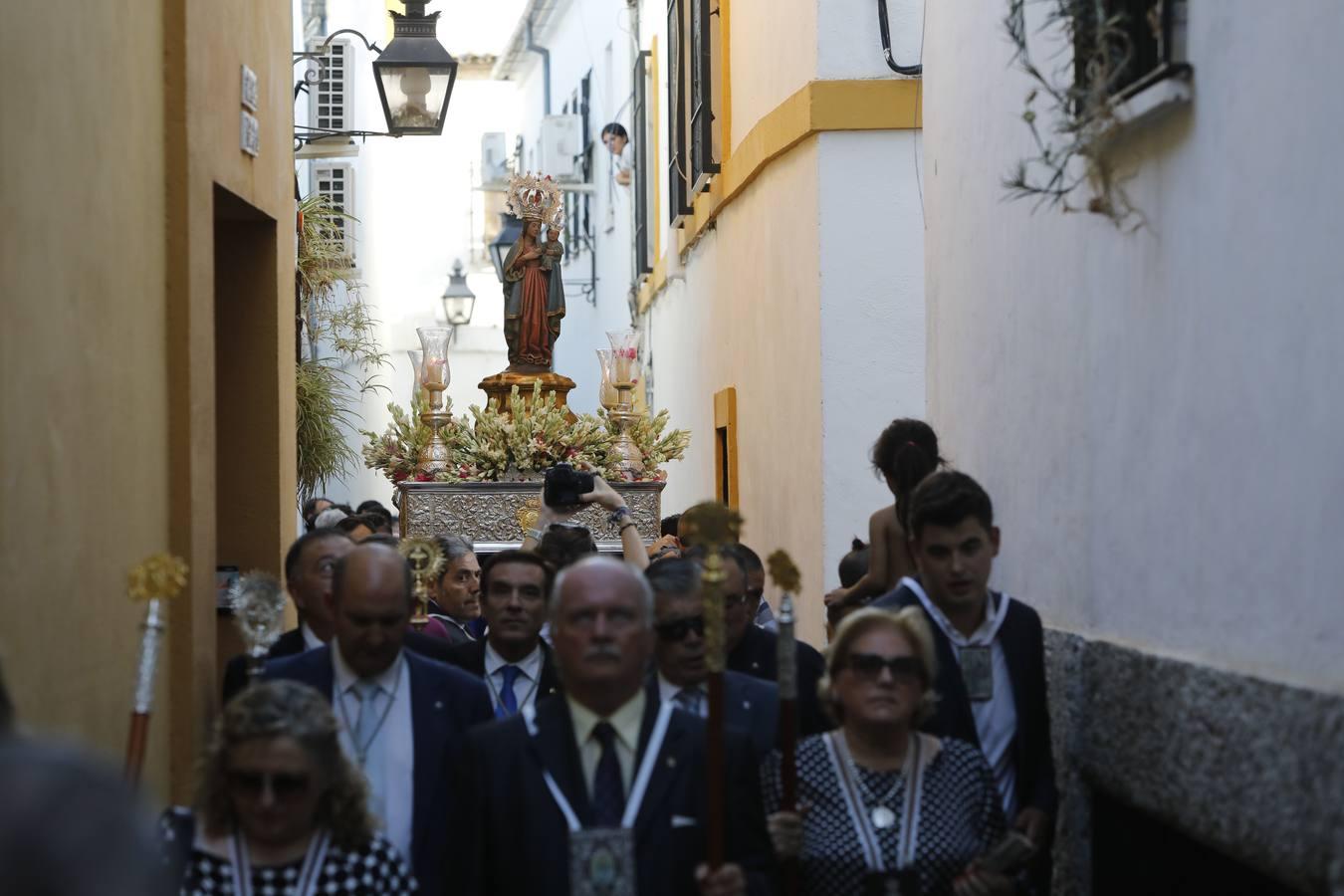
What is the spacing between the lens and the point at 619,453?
14.2 metres

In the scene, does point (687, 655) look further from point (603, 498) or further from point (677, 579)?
point (603, 498)

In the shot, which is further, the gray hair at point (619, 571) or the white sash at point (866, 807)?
the white sash at point (866, 807)

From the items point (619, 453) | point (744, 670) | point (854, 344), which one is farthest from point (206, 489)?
point (619, 453)

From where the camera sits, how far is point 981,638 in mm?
5258

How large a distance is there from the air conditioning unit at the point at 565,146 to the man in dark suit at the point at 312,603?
22606mm

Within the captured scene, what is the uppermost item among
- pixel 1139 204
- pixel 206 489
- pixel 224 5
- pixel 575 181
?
pixel 575 181

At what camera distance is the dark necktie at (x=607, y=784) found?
3951mm

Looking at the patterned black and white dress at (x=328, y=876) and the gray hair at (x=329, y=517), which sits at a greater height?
the gray hair at (x=329, y=517)

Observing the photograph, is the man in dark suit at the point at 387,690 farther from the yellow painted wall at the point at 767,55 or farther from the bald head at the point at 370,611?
the yellow painted wall at the point at 767,55

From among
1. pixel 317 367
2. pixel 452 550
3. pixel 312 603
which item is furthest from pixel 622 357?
pixel 312 603

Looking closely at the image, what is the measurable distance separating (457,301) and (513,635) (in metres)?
27.5

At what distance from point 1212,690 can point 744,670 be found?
1680 mm

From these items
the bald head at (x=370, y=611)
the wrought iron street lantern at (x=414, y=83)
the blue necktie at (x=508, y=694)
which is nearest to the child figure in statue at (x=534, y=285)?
the wrought iron street lantern at (x=414, y=83)

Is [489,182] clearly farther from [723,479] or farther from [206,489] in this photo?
[206,489]
